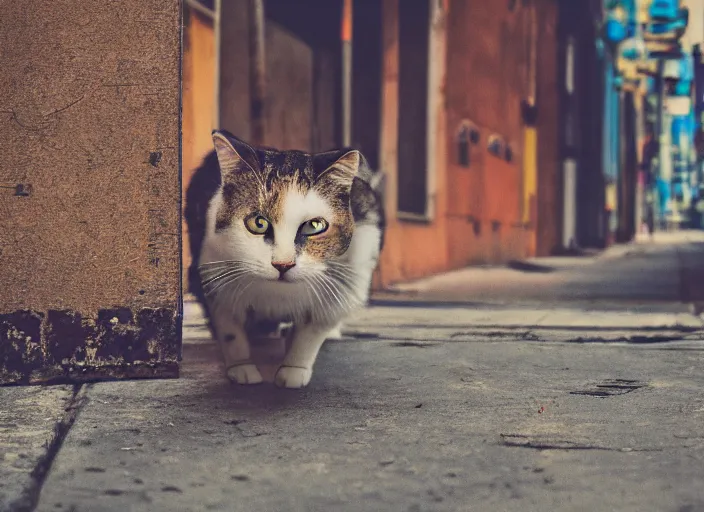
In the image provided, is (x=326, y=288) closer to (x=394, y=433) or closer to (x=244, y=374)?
(x=244, y=374)

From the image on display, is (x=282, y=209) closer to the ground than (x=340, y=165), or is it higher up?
closer to the ground

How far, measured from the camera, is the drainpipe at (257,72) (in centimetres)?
456

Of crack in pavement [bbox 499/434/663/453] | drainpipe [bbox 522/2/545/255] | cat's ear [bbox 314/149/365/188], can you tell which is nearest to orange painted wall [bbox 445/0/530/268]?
drainpipe [bbox 522/2/545/255]

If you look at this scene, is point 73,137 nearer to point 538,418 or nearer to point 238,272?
point 238,272

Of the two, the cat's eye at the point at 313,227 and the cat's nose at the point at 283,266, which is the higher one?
the cat's eye at the point at 313,227

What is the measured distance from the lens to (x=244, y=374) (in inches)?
95.7

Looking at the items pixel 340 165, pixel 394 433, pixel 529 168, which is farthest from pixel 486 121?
pixel 394 433

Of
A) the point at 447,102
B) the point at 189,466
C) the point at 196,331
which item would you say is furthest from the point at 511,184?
the point at 189,466

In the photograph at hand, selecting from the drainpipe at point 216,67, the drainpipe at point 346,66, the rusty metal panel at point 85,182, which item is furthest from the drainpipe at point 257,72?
the rusty metal panel at point 85,182

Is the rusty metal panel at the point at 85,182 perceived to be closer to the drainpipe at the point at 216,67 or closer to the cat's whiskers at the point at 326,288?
the cat's whiskers at the point at 326,288

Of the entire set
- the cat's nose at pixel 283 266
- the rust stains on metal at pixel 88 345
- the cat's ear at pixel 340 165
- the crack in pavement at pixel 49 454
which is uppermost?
the cat's ear at pixel 340 165

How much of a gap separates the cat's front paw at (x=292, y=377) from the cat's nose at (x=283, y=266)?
0.90 feet

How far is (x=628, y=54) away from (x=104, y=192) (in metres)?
15.6

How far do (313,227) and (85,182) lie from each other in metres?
0.66
